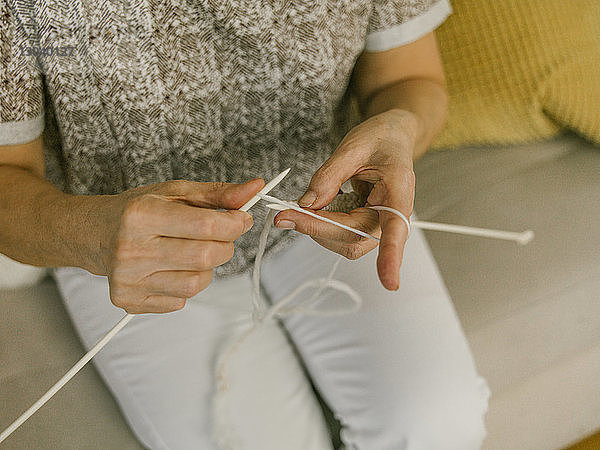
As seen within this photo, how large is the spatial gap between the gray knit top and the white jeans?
0.12 metres

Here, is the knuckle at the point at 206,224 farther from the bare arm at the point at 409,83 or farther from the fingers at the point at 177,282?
the bare arm at the point at 409,83

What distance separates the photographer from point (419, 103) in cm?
79

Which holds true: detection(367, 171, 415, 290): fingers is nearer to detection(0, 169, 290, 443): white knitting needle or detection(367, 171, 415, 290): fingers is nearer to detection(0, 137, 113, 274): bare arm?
detection(0, 169, 290, 443): white knitting needle

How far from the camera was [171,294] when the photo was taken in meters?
0.56

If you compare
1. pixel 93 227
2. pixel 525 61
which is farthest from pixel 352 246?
pixel 525 61

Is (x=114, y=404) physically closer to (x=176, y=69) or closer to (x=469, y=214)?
(x=176, y=69)

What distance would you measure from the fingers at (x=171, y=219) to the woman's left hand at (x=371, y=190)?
9 cm

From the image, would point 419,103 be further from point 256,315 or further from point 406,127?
point 256,315

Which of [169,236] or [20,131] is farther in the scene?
[20,131]

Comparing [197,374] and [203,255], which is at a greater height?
[203,255]

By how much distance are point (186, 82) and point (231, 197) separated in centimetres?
21

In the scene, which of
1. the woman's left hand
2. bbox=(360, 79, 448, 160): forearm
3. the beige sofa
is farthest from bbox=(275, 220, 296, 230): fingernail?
the beige sofa

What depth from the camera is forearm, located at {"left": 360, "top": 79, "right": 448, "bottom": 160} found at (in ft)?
2.57

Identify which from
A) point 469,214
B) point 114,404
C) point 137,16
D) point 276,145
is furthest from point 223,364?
point 469,214
